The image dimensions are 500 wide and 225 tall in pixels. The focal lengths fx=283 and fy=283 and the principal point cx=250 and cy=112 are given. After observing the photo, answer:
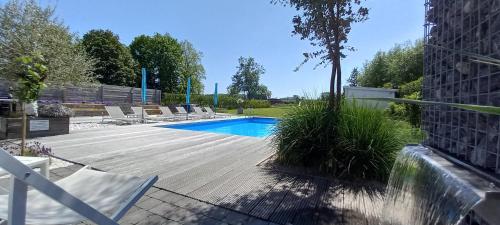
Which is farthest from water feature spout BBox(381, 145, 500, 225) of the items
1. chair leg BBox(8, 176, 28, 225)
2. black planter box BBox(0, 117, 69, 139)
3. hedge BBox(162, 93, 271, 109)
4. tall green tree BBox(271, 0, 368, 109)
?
hedge BBox(162, 93, 271, 109)

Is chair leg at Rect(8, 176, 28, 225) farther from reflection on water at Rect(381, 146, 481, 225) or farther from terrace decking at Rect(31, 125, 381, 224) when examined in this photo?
reflection on water at Rect(381, 146, 481, 225)

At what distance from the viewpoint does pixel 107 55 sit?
90.0 ft

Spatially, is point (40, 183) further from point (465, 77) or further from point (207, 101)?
point (207, 101)

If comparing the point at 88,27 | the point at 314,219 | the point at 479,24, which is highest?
the point at 88,27

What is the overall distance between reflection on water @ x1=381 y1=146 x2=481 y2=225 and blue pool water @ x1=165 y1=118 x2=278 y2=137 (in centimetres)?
1077

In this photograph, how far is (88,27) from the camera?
26.4 metres

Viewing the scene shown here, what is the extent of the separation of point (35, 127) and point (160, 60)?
25703mm

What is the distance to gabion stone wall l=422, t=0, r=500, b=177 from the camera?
0.91m

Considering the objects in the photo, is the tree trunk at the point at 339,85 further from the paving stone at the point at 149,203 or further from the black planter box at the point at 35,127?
the black planter box at the point at 35,127

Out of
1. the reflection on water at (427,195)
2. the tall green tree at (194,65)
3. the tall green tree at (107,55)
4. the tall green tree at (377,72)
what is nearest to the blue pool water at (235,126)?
the reflection on water at (427,195)

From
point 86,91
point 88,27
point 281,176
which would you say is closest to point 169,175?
point 281,176

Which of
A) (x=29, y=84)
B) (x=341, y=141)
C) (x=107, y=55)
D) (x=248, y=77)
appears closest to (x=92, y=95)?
(x=107, y=55)

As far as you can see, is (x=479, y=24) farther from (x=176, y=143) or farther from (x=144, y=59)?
(x=144, y=59)

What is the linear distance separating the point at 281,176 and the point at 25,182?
3398mm
